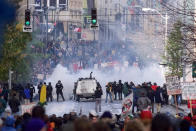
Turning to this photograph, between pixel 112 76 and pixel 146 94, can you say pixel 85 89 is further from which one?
pixel 112 76

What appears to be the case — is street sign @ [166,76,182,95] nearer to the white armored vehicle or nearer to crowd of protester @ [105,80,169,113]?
crowd of protester @ [105,80,169,113]

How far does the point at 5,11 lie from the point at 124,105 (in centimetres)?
642

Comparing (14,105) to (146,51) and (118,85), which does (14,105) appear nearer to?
(118,85)

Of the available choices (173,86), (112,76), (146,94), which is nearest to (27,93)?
(146,94)

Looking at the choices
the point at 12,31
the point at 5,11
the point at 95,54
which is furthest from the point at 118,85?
the point at 95,54

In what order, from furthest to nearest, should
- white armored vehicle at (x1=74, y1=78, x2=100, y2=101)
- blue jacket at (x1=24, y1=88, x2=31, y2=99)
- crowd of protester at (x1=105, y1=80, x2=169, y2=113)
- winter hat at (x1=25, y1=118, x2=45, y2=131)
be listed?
white armored vehicle at (x1=74, y1=78, x2=100, y2=101), blue jacket at (x1=24, y1=88, x2=31, y2=99), crowd of protester at (x1=105, y1=80, x2=169, y2=113), winter hat at (x1=25, y1=118, x2=45, y2=131)

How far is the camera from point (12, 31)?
1539 inches

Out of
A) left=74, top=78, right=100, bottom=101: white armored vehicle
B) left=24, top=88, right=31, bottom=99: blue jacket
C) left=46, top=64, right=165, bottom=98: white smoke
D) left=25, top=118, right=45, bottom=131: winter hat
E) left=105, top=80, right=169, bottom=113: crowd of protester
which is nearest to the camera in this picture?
left=25, top=118, right=45, bottom=131: winter hat

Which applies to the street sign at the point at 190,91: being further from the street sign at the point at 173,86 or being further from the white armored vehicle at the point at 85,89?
the white armored vehicle at the point at 85,89

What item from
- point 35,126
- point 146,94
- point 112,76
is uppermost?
point 35,126

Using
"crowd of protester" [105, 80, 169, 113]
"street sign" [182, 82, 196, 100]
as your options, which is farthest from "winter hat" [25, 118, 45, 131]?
"crowd of protester" [105, 80, 169, 113]

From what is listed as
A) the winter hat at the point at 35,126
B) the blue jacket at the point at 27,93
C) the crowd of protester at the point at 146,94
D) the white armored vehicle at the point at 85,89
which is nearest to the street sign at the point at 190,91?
the crowd of protester at the point at 146,94

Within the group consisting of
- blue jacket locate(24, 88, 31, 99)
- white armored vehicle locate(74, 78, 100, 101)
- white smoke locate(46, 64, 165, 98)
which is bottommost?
white smoke locate(46, 64, 165, 98)

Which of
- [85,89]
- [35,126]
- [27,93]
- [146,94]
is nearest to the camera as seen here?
[35,126]
